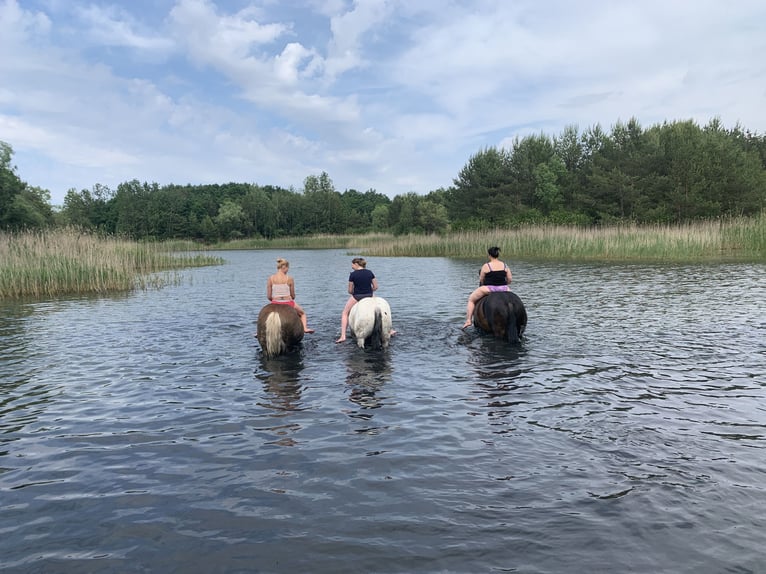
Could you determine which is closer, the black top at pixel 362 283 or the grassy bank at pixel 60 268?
the black top at pixel 362 283

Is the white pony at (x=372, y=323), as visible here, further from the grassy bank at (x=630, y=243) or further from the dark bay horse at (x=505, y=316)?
the grassy bank at (x=630, y=243)

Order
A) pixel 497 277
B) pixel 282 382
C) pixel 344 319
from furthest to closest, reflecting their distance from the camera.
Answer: pixel 497 277, pixel 344 319, pixel 282 382

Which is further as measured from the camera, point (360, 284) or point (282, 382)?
point (360, 284)

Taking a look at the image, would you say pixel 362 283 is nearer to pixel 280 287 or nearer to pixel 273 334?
pixel 280 287

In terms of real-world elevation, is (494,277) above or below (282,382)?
above

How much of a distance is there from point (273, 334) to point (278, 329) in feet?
0.49

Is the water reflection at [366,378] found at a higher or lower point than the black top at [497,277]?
lower

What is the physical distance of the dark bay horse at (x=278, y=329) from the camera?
35.7 ft

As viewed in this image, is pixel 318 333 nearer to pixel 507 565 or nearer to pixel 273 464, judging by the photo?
pixel 273 464

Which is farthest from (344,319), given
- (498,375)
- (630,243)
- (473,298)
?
(630,243)

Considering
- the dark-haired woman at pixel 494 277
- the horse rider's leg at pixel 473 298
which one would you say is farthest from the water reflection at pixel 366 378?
the dark-haired woman at pixel 494 277

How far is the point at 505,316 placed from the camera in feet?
38.8

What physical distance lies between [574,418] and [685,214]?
2071 inches

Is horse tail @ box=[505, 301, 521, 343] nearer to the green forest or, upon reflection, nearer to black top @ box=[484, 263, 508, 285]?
black top @ box=[484, 263, 508, 285]
